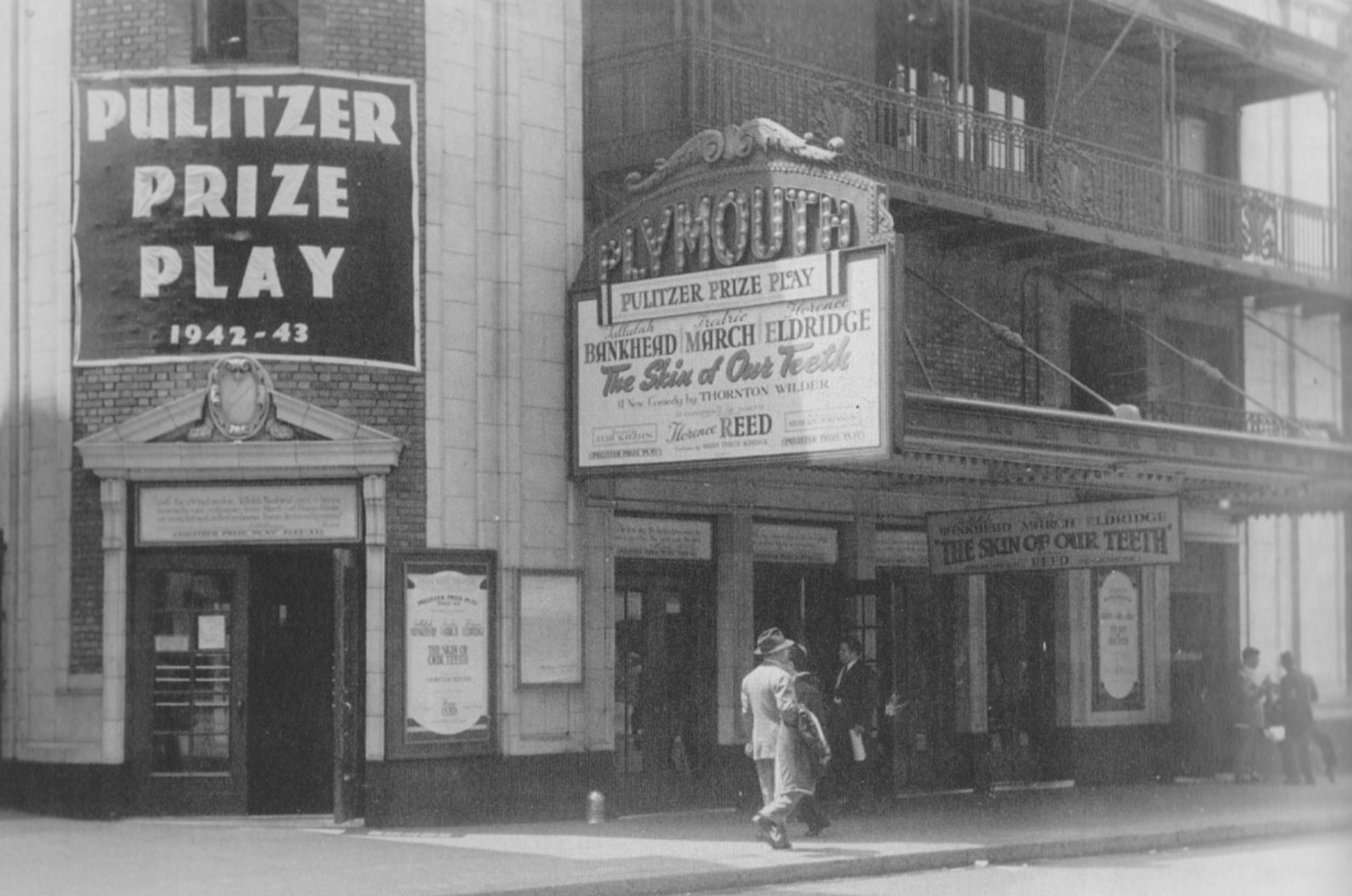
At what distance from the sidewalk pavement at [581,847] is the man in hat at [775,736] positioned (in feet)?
1.00

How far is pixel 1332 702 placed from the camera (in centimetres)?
2820

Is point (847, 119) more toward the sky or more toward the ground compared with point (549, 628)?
more toward the sky

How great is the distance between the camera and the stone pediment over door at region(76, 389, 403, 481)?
1855 cm

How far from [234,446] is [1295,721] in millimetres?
13504

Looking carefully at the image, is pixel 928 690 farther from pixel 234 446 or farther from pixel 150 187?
pixel 150 187

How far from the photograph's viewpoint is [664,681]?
69.5 feet

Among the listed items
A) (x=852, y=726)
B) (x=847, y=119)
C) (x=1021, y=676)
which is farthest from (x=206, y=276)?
(x=1021, y=676)

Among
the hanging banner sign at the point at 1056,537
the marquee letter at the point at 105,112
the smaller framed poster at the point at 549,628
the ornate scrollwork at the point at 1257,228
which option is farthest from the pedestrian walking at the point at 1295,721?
the marquee letter at the point at 105,112

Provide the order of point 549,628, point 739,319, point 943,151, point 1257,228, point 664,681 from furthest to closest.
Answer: point 1257,228 < point 943,151 < point 664,681 < point 549,628 < point 739,319

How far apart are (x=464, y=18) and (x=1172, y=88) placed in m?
8.75

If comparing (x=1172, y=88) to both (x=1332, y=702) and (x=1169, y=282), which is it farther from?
(x=1332, y=702)

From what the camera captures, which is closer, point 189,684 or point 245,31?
point 189,684

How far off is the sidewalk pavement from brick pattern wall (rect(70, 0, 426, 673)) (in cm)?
261

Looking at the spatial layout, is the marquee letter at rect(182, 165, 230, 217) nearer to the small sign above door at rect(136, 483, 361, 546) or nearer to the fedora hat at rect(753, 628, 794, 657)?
the small sign above door at rect(136, 483, 361, 546)
